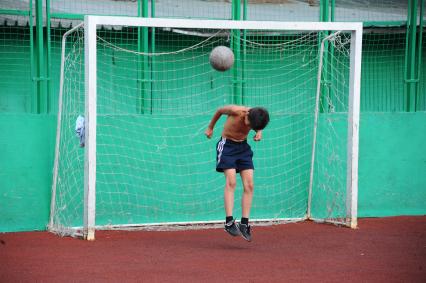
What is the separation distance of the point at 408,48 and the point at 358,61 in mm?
2002

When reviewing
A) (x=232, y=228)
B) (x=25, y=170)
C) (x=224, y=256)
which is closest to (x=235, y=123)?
(x=232, y=228)

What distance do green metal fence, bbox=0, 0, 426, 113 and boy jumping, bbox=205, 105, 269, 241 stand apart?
7.72 feet

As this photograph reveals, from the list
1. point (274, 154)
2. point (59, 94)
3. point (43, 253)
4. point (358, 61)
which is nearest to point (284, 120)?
point (274, 154)

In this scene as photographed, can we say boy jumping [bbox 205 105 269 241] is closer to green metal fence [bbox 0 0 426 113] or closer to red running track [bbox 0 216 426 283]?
red running track [bbox 0 216 426 283]

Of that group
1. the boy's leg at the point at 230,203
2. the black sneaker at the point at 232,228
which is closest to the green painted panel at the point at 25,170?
Result: the boy's leg at the point at 230,203

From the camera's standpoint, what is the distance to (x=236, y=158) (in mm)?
9133

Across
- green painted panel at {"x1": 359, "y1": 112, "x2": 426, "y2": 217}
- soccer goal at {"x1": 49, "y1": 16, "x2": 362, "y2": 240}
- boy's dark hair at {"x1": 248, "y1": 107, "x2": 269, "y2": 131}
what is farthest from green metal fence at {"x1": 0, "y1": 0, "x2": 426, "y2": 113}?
boy's dark hair at {"x1": 248, "y1": 107, "x2": 269, "y2": 131}

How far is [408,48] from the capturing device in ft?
39.6

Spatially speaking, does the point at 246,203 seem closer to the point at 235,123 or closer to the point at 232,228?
the point at 232,228

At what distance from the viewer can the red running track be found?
24.1 ft

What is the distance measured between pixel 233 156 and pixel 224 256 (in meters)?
1.24

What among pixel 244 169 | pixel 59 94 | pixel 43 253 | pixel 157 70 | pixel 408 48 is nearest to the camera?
pixel 43 253

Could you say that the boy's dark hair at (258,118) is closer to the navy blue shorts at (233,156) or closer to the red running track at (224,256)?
the navy blue shorts at (233,156)

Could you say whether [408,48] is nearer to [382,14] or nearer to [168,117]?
[382,14]
